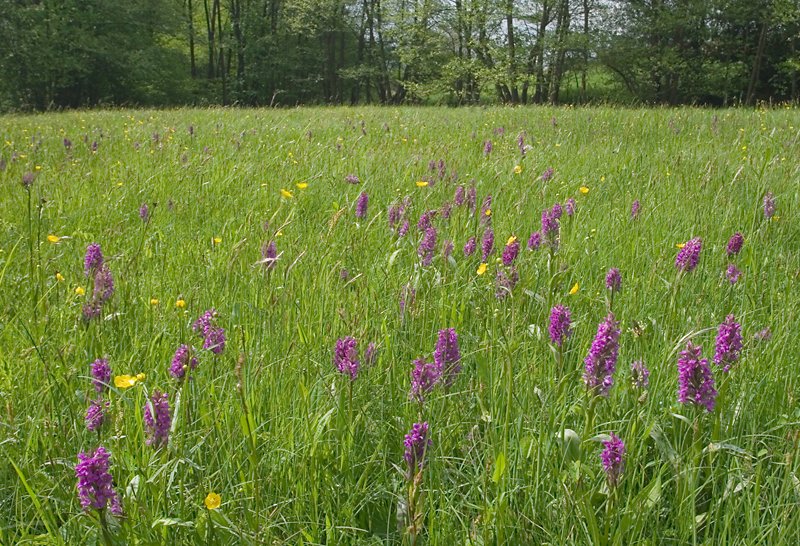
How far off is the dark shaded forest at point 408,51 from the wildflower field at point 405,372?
63.7 ft

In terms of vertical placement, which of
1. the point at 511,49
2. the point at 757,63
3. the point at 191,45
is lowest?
the point at 757,63

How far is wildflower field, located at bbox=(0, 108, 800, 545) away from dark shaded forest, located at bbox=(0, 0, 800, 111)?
1943 cm

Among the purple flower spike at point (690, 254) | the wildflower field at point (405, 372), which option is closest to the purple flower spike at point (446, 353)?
the wildflower field at point (405, 372)

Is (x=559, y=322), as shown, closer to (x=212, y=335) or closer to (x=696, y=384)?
(x=696, y=384)

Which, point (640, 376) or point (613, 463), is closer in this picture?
point (613, 463)

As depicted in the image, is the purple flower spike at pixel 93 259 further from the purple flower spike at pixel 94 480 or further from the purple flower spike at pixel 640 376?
the purple flower spike at pixel 640 376

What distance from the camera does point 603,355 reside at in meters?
1.17

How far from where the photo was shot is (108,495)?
0.90 metres

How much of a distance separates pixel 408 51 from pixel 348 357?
121ft

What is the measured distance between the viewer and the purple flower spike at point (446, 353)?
1.36 metres

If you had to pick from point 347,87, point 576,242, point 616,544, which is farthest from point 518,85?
point 616,544

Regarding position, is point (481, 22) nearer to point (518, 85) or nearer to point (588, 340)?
point (518, 85)

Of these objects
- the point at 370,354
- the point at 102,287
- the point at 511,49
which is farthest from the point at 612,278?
the point at 511,49

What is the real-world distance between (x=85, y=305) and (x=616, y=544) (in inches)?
55.1
